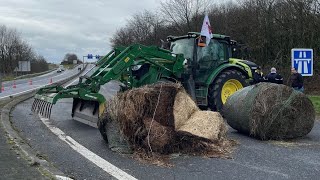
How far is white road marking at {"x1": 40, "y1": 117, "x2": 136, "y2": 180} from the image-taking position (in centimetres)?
584

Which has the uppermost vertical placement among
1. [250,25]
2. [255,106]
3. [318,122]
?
[250,25]

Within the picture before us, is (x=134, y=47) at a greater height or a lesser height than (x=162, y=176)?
greater

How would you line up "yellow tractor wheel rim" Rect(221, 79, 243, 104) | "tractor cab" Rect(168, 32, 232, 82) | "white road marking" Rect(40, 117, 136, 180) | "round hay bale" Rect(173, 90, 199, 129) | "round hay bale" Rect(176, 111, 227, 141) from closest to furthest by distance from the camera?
"white road marking" Rect(40, 117, 136, 180), "round hay bale" Rect(176, 111, 227, 141), "round hay bale" Rect(173, 90, 199, 129), "tractor cab" Rect(168, 32, 232, 82), "yellow tractor wheel rim" Rect(221, 79, 243, 104)

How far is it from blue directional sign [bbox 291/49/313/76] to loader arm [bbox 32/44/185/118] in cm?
325

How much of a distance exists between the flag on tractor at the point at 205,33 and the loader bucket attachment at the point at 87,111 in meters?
3.93

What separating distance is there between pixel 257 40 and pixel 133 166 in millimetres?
26515

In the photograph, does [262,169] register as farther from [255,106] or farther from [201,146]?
[255,106]

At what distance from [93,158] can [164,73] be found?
539cm

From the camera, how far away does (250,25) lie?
32.0m

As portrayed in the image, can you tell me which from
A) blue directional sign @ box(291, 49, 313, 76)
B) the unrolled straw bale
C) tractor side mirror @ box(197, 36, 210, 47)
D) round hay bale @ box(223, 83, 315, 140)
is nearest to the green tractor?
tractor side mirror @ box(197, 36, 210, 47)

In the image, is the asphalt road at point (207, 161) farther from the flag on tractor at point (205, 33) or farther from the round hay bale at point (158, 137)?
the flag on tractor at point (205, 33)

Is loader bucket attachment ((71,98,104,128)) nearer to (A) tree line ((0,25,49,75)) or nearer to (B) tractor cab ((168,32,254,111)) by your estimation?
(B) tractor cab ((168,32,254,111))

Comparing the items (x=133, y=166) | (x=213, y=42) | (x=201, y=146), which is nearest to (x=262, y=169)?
(x=201, y=146)

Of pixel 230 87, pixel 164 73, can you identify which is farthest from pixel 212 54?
pixel 164 73
